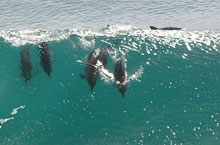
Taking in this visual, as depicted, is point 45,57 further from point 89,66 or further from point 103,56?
point 103,56

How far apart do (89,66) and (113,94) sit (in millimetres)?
1999

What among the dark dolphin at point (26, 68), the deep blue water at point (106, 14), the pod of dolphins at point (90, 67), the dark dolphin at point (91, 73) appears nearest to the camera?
the dark dolphin at point (91, 73)

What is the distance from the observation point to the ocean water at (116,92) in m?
17.6

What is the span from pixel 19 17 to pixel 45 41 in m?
10.8

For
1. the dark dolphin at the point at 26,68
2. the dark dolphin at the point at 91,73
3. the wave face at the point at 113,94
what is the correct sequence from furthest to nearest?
the dark dolphin at the point at 26,68 < the dark dolphin at the point at 91,73 < the wave face at the point at 113,94

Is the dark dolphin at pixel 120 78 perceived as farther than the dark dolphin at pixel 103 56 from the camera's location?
No

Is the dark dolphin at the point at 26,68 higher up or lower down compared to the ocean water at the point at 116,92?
higher up

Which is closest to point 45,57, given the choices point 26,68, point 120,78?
point 26,68

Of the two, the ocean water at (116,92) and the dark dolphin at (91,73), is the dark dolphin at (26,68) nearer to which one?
the ocean water at (116,92)

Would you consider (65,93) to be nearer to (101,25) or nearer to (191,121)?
(191,121)

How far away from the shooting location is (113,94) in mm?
19125

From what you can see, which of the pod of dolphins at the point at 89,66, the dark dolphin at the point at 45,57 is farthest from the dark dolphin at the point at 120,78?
the dark dolphin at the point at 45,57

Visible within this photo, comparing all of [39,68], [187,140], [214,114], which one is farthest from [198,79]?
[39,68]

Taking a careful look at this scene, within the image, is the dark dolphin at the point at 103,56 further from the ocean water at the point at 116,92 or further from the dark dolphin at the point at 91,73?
the dark dolphin at the point at 91,73
